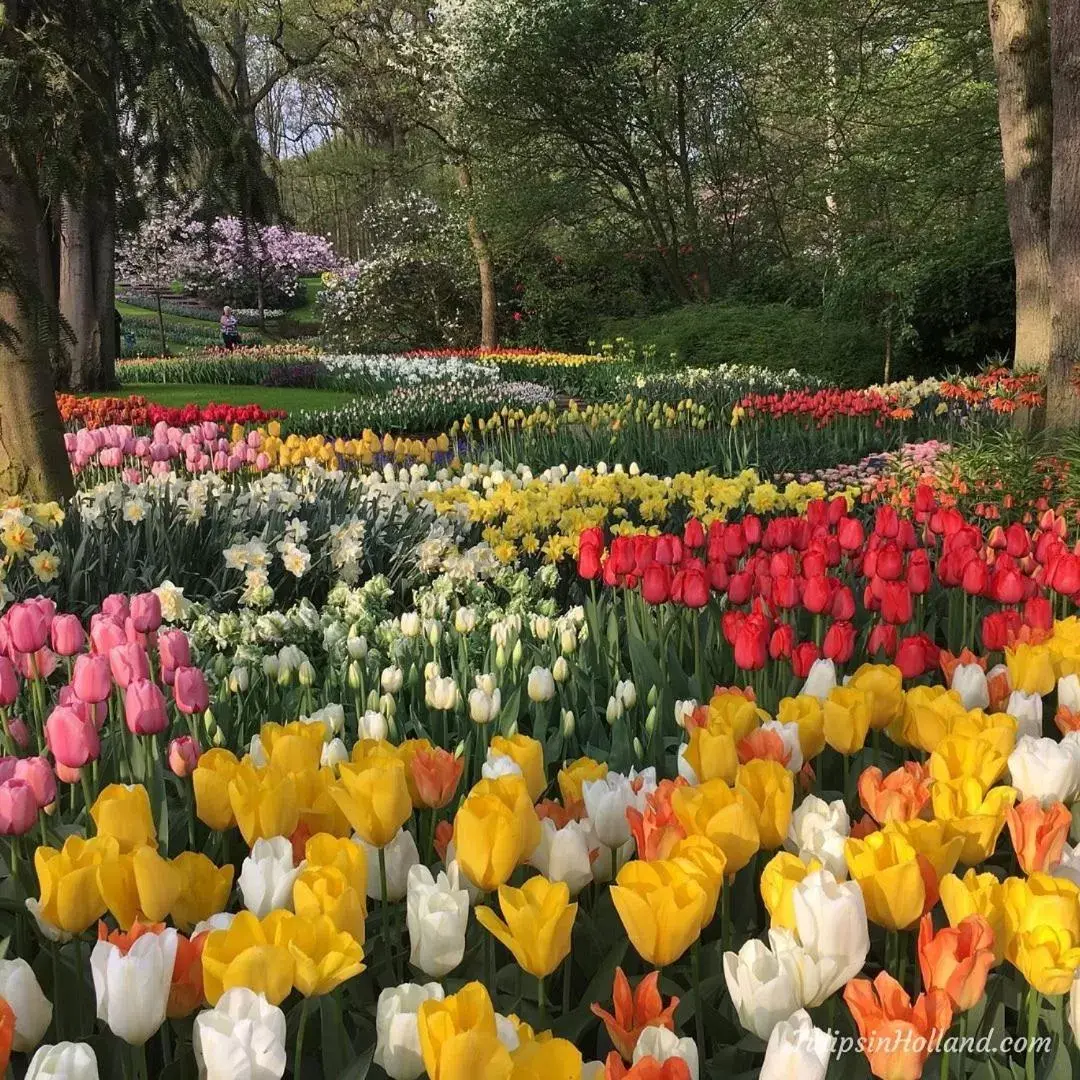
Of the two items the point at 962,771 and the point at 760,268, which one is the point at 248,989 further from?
the point at 760,268

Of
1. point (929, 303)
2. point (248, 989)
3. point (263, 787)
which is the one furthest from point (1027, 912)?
point (929, 303)

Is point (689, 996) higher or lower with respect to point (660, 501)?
lower

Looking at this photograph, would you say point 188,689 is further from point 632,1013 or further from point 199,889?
point 632,1013

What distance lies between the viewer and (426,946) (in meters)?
1.05

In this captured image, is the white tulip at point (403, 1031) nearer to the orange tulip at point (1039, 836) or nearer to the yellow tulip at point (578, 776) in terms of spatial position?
the yellow tulip at point (578, 776)

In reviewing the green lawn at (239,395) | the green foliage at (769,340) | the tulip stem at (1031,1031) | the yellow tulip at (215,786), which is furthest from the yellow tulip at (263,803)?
the green foliage at (769,340)

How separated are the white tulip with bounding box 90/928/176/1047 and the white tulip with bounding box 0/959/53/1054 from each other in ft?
0.35

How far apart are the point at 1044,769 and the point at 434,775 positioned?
77 cm

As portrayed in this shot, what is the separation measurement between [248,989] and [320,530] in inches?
144

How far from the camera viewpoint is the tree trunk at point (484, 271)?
71.3 ft

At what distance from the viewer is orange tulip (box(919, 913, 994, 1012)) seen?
92 cm

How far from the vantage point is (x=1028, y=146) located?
8180 millimetres

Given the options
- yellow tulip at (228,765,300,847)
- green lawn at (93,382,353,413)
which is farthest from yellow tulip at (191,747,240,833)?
green lawn at (93,382,353,413)

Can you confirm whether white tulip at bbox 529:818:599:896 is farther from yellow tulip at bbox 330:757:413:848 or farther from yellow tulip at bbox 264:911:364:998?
yellow tulip at bbox 264:911:364:998
